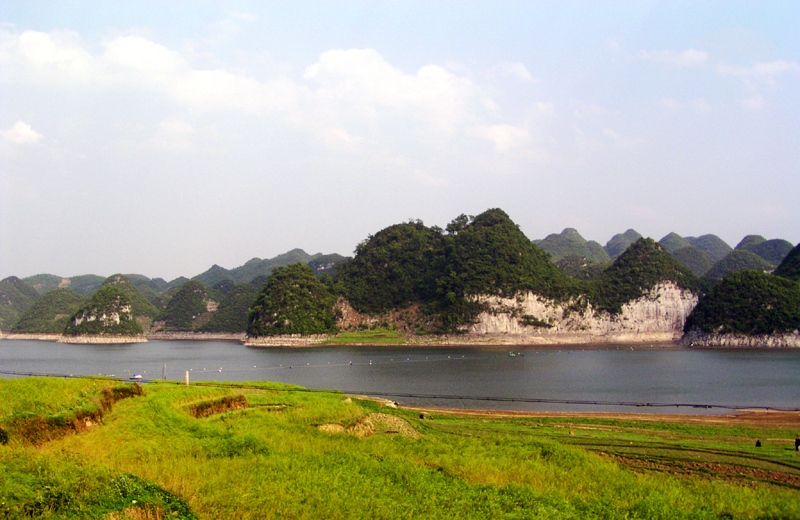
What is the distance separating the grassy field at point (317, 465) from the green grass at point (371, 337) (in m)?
103

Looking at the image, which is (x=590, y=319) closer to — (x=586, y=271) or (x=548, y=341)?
(x=548, y=341)

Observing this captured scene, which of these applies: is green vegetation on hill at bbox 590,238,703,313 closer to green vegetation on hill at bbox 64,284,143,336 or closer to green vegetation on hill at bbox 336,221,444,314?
green vegetation on hill at bbox 336,221,444,314

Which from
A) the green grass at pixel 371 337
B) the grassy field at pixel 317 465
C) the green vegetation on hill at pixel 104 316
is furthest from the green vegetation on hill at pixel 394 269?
the grassy field at pixel 317 465

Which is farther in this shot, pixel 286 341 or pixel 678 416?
pixel 286 341

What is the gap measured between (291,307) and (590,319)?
67158mm

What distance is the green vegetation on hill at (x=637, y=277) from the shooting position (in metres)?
145

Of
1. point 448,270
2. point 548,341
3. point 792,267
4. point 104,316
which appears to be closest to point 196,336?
point 104,316

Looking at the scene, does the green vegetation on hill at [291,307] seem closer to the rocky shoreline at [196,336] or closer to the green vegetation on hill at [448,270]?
the green vegetation on hill at [448,270]

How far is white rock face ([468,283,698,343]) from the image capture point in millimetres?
131125

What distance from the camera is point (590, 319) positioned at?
461 feet

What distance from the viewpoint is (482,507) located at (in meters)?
12.3

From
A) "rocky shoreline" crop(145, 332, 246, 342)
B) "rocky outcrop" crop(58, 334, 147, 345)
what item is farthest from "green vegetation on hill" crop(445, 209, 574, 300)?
"rocky outcrop" crop(58, 334, 147, 345)

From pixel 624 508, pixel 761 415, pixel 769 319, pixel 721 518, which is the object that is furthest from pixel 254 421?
pixel 769 319

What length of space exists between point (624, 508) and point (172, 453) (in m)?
10.4
